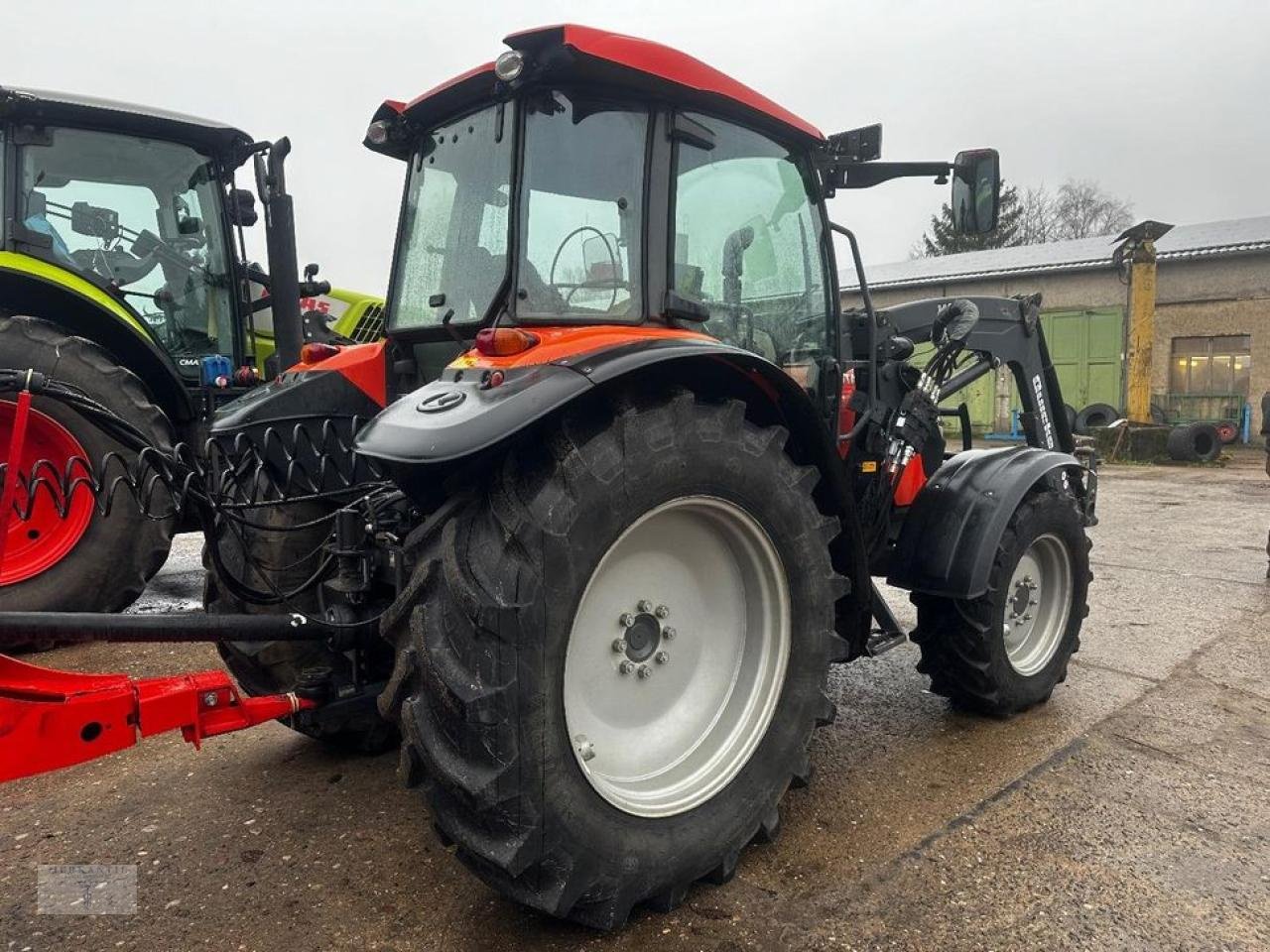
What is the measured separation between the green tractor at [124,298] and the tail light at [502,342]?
2.17m

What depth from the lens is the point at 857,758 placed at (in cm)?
324

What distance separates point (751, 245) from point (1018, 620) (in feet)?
6.25

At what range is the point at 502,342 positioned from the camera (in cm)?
220

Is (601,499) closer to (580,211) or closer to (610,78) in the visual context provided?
A: (580,211)

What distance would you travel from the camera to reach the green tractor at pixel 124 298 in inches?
173

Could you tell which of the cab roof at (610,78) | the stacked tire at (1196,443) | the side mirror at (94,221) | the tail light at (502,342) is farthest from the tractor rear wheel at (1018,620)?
the stacked tire at (1196,443)

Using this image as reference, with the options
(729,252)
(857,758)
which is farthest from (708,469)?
(857,758)

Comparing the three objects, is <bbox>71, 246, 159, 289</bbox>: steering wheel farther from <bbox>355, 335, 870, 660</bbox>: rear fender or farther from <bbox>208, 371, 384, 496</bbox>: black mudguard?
<bbox>355, 335, 870, 660</bbox>: rear fender

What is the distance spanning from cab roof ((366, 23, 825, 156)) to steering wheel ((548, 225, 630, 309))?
1.29ft

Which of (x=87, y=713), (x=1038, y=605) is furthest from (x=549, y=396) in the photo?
(x=1038, y=605)

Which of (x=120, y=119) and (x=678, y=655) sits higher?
(x=120, y=119)

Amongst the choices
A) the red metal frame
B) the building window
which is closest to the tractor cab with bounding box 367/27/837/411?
the red metal frame

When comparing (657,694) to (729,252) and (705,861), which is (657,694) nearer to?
(705,861)

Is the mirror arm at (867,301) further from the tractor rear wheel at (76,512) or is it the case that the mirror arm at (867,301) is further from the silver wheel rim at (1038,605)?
the tractor rear wheel at (76,512)
